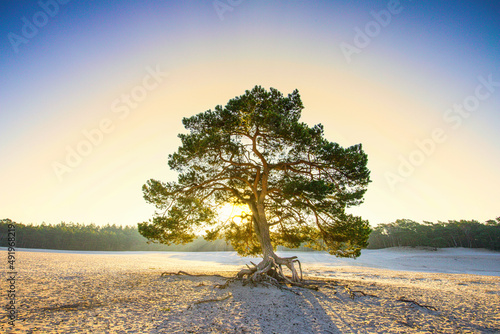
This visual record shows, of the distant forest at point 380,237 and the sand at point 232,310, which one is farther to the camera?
the distant forest at point 380,237

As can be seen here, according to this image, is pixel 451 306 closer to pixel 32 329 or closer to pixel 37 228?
pixel 32 329

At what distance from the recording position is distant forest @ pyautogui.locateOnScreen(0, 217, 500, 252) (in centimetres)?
5412

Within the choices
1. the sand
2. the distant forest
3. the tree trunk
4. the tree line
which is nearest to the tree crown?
the tree trunk

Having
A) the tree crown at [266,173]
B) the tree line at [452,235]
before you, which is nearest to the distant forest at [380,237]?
the tree line at [452,235]

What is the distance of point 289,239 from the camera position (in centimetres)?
1488

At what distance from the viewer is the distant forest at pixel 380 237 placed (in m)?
54.1

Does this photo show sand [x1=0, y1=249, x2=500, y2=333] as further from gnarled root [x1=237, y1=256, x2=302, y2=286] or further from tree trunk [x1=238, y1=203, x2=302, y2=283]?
tree trunk [x1=238, y1=203, x2=302, y2=283]

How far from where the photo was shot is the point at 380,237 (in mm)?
65000

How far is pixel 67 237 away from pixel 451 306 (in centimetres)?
8383

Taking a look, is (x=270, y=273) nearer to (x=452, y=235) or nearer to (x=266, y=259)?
(x=266, y=259)

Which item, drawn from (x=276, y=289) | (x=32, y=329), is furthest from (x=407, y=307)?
(x=32, y=329)

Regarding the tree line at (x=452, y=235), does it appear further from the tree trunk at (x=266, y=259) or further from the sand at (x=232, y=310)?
the tree trunk at (x=266, y=259)

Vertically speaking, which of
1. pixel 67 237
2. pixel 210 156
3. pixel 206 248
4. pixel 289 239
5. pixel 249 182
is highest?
pixel 210 156

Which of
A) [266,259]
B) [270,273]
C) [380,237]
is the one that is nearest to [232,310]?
[270,273]
